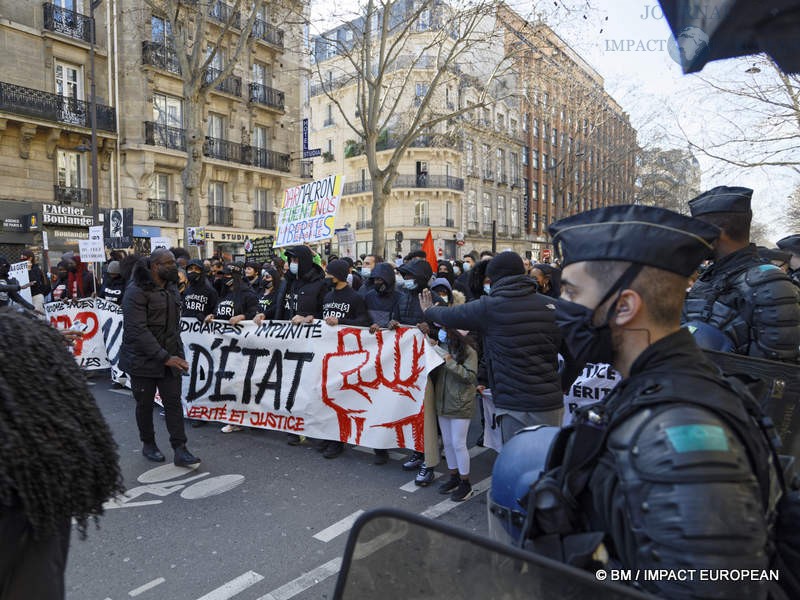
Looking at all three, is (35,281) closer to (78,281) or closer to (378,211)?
(78,281)

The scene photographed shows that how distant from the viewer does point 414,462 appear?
5312mm

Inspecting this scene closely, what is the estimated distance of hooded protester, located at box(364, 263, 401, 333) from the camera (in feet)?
20.4

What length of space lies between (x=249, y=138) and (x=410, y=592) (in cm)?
3053

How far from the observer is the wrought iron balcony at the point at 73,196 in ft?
72.3

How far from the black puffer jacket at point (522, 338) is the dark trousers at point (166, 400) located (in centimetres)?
306

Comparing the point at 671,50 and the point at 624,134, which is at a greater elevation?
the point at 624,134

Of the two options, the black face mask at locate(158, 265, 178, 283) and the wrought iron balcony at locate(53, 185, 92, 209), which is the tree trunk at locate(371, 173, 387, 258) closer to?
the wrought iron balcony at locate(53, 185, 92, 209)

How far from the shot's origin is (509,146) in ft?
167

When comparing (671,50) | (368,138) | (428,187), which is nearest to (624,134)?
(428,187)

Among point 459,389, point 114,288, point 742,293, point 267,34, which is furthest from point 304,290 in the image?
point 267,34

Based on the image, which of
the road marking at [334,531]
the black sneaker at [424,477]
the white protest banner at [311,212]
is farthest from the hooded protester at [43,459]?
the white protest banner at [311,212]

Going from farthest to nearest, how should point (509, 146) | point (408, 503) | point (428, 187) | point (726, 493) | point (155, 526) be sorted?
point (509, 146) < point (428, 187) < point (408, 503) < point (155, 526) < point (726, 493)

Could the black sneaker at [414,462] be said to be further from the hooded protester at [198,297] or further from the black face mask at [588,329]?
the black face mask at [588,329]

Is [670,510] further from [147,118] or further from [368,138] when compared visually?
[147,118]
